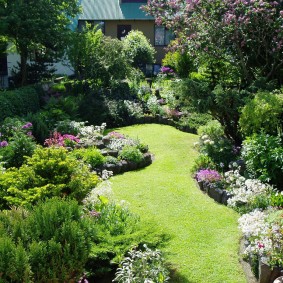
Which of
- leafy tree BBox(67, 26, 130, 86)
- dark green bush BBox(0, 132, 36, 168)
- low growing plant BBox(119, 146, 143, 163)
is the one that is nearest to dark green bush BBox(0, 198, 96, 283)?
dark green bush BBox(0, 132, 36, 168)

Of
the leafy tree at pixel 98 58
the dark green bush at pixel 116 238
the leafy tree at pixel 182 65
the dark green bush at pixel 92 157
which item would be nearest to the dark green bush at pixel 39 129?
the dark green bush at pixel 92 157

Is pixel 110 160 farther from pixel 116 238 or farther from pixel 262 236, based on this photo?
pixel 262 236

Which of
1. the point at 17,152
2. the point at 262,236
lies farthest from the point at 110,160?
the point at 262,236

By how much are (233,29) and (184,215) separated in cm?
645

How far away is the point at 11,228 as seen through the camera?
4949 mm

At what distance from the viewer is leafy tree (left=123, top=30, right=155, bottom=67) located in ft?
80.3

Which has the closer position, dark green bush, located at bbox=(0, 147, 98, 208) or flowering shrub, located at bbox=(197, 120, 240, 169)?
dark green bush, located at bbox=(0, 147, 98, 208)

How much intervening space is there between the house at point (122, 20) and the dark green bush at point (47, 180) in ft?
80.4

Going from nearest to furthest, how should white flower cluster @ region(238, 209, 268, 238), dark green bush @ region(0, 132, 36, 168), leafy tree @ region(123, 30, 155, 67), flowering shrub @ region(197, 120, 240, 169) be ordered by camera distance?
1. white flower cluster @ region(238, 209, 268, 238)
2. dark green bush @ region(0, 132, 36, 168)
3. flowering shrub @ region(197, 120, 240, 169)
4. leafy tree @ region(123, 30, 155, 67)

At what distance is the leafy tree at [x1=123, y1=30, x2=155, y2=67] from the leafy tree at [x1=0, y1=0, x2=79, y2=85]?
5513 millimetres

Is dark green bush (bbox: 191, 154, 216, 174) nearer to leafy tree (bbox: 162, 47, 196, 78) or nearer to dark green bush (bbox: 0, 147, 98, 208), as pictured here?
dark green bush (bbox: 0, 147, 98, 208)

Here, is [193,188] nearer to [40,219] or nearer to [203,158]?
[203,158]

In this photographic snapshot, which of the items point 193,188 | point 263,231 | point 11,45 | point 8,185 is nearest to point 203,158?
point 193,188

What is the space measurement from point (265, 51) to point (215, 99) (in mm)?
3162
